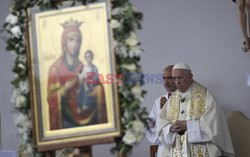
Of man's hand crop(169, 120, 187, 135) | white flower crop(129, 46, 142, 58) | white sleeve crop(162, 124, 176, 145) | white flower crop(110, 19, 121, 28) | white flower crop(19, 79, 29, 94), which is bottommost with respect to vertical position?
white sleeve crop(162, 124, 176, 145)

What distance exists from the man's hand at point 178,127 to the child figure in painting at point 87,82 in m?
→ 2.54

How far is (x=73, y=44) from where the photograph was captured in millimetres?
4449

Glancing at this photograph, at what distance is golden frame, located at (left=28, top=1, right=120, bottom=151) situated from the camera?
4301 mm

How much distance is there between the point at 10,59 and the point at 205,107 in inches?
153

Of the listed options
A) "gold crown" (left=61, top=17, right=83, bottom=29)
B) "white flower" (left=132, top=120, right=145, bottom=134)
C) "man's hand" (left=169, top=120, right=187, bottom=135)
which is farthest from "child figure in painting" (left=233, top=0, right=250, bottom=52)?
"white flower" (left=132, top=120, right=145, bottom=134)

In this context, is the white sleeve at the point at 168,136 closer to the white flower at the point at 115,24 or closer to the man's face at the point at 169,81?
the man's face at the point at 169,81

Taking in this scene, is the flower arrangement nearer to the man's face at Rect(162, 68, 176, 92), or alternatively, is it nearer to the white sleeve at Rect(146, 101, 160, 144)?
the white sleeve at Rect(146, 101, 160, 144)

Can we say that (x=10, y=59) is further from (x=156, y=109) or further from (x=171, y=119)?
(x=171, y=119)

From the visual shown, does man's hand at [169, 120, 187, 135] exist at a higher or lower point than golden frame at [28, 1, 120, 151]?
lower

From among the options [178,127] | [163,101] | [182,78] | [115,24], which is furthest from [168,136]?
[115,24]

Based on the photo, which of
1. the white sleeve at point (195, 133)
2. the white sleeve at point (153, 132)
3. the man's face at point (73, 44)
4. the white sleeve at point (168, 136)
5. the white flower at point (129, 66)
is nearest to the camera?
the white flower at point (129, 66)

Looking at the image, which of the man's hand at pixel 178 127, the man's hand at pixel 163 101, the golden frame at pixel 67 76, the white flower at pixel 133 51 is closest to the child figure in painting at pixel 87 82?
the golden frame at pixel 67 76

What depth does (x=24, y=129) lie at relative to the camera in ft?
14.7

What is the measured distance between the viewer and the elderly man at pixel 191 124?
669 cm
